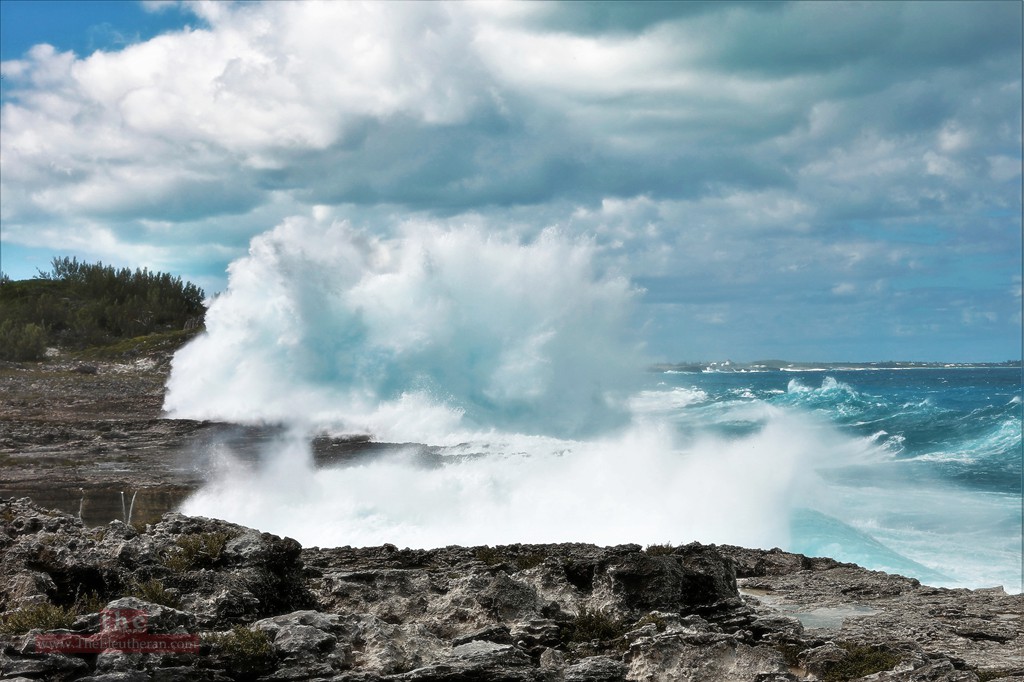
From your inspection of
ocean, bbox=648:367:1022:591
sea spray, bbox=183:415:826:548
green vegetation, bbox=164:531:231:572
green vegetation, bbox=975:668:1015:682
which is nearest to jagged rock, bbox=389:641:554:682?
green vegetation, bbox=164:531:231:572

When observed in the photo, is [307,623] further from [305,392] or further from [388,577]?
[305,392]

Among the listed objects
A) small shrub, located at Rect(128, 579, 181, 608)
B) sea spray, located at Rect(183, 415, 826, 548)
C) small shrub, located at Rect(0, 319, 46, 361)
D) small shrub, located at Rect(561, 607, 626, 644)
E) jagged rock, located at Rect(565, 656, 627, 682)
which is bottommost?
jagged rock, located at Rect(565, 656, 627, 682)

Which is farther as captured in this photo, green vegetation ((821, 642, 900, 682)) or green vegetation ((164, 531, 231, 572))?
green vegetation ((164, 531, 231, 572))

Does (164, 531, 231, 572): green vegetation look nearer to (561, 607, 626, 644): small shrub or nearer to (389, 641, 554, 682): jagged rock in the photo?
(389, 641, 554, 682): jagged rock

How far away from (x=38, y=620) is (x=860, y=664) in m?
8.20

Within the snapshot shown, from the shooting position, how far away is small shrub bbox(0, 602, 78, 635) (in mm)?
8836

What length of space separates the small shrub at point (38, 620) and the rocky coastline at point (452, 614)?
19mm

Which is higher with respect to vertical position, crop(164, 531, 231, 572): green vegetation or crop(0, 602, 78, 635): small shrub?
crop(164, 531, 231, 572): green vegetation

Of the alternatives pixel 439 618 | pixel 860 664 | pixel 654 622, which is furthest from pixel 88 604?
pixel 860 664

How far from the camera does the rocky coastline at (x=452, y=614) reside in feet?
29.4

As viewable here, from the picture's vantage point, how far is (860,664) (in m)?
10.2

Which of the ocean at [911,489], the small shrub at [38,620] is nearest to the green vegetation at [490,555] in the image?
the small shrub at [38,620]

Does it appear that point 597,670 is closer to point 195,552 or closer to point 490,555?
point 195,552

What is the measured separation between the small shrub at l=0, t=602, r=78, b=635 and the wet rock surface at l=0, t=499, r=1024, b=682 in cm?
2
